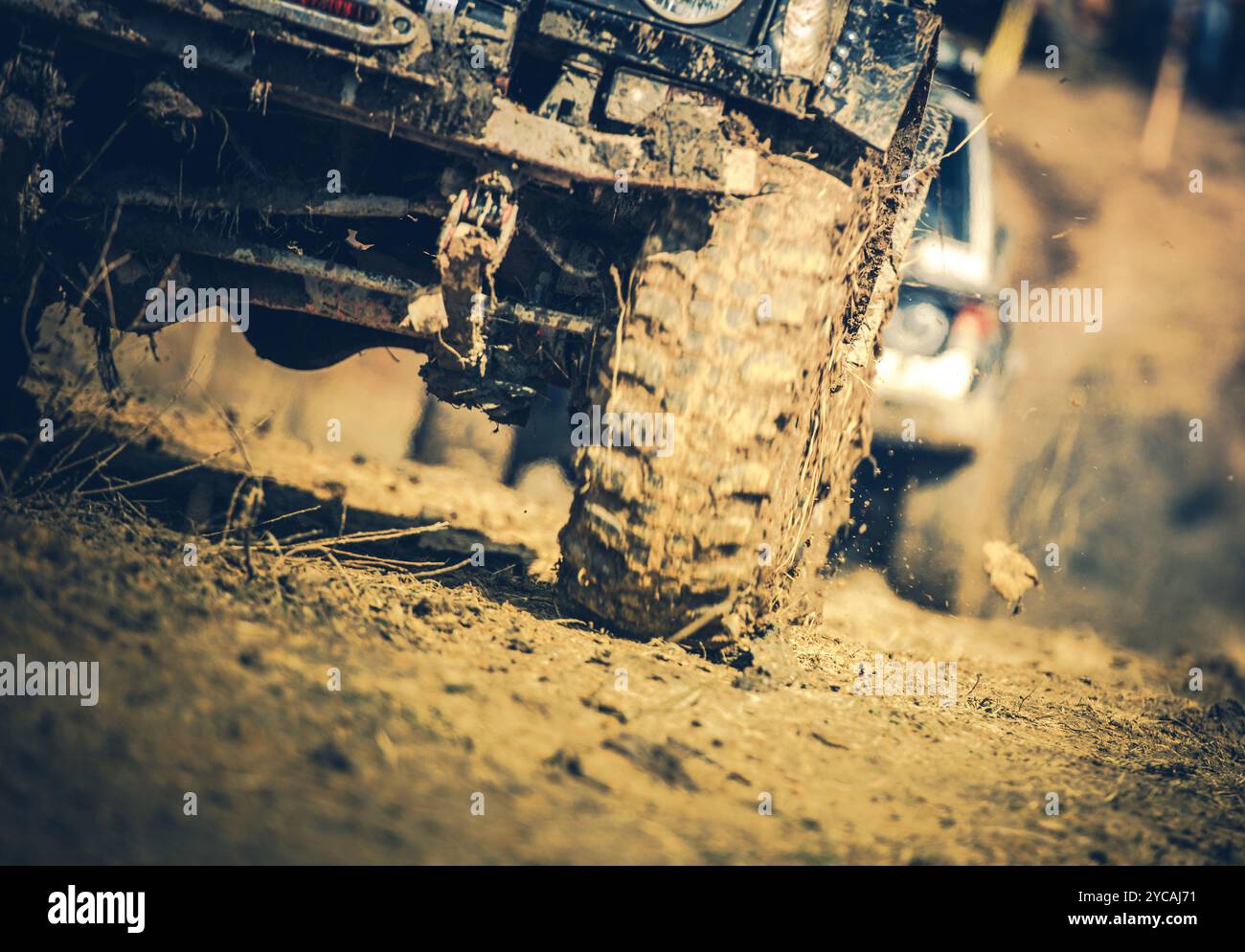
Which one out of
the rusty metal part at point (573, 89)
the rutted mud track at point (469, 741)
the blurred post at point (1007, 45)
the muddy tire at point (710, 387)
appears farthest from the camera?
the blurred post at point (1007, 45)

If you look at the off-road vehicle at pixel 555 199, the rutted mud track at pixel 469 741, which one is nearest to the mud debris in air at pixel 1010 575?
the rutted mud track at pixel 469 741

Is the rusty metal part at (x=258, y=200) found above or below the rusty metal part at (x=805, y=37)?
below

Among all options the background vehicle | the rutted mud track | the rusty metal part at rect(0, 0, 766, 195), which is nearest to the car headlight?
the background vehicle

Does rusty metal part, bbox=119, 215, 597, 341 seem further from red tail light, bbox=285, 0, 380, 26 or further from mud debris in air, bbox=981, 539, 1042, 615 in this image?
mud debris in air, bbox=981, 539, 1042, 615

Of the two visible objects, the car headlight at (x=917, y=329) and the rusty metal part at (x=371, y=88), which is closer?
the rusty metal part at (x=371, y=88)

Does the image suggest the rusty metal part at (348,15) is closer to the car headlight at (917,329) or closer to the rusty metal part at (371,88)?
the rusty metal part at (371,88)

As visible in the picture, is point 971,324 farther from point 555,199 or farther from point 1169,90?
point 1169,90

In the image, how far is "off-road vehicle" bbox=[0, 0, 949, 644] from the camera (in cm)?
207

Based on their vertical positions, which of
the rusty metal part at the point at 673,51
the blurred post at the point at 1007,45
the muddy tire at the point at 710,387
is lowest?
the muddy tire at the point at 710,387

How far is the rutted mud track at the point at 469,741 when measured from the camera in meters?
1.32

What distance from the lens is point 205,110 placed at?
219cm

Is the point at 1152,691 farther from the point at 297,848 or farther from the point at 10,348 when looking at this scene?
the point at 10,348

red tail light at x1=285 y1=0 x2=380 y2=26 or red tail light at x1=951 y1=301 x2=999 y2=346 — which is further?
red tail light at x1=951 y1=301 x2=999 y2=346

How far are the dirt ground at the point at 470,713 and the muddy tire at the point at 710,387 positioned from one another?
31cm
